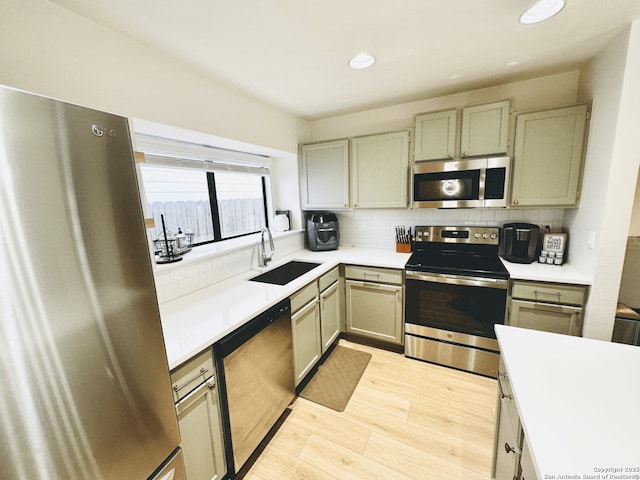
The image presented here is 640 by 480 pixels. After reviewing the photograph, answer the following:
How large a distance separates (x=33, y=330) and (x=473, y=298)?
244cm

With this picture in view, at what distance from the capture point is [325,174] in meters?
2.85

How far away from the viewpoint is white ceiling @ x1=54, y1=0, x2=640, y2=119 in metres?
1.25

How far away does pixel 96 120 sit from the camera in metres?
0.71

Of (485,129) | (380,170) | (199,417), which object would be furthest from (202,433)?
(485,129)

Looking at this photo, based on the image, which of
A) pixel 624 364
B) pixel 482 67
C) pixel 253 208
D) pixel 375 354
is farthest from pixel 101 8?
pixel 375 354

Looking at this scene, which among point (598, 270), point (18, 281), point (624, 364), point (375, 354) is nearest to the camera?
point (18, 281)

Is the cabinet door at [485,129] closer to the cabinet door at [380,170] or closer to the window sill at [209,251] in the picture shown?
the cabinet door at [380,170]

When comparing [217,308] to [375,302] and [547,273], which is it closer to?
[375,302]

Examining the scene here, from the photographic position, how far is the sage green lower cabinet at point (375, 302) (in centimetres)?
242

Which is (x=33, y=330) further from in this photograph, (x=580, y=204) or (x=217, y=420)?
(x=580, y=204)

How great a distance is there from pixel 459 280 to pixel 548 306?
0.60 metres

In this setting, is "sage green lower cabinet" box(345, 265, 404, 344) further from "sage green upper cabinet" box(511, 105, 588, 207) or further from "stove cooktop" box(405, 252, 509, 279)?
"sage green upper cabinet" box(511, 105, 588, 207)

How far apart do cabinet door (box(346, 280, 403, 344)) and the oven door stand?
3.9 inches

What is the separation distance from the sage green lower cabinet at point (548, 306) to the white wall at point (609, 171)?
65 millimetres
